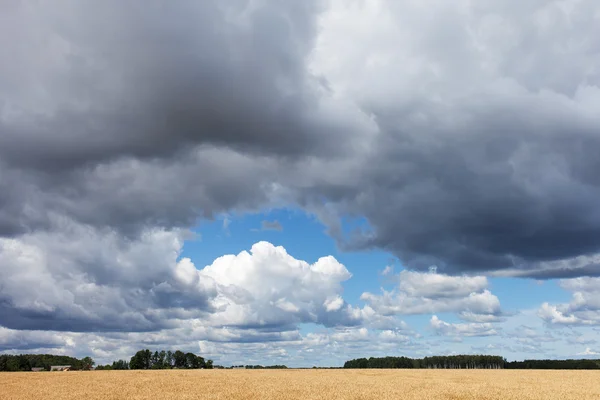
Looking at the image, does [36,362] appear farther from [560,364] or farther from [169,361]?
[560,364]

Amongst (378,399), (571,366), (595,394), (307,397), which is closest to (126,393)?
(307,397)

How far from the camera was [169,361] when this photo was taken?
15988 cm

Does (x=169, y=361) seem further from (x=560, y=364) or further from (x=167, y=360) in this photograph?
(x=560, y=364)

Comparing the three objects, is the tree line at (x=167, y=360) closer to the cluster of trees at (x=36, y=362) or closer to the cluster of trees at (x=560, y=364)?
the cluster of trees at (x=36, y=362)

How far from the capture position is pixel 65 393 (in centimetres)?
4641

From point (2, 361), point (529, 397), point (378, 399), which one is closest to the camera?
point (378, 399)

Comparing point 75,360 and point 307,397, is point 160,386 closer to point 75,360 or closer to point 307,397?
point 307,397

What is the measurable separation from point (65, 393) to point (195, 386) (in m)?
12.9

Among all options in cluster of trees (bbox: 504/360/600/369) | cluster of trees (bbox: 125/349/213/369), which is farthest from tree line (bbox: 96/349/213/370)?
cluster of trees (bbox: 504/360/600/369)

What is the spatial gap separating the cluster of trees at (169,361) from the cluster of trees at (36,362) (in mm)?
13288

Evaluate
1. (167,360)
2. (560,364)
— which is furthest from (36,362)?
(560,364)

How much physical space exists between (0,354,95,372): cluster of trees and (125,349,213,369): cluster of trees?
1329 cm

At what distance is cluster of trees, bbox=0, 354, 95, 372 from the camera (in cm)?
14862

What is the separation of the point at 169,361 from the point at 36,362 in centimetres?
5159
